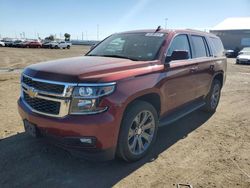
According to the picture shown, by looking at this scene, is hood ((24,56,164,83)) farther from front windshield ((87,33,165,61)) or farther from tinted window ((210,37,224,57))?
tinted window ((210,37,224,57))

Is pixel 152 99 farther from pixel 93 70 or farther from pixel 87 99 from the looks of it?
pixel 87 99

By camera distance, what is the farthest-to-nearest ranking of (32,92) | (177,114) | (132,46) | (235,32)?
1. (235,32)
2. (177,114)
3. (132,46)
4. (32,92)

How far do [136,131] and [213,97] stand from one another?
136 inches

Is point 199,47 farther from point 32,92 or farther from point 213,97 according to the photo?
point 32,92

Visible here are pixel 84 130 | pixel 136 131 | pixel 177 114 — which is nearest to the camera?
pixel 84 130

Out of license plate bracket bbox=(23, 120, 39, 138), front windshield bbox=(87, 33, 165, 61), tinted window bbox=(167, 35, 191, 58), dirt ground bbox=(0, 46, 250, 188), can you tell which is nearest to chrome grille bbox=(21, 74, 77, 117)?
license plate bracket bbox=(23, 120, 39, 138)

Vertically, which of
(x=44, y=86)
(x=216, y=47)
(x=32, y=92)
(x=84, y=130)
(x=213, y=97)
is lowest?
(x=213, y=97)

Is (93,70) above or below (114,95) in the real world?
above

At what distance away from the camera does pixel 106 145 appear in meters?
3.53

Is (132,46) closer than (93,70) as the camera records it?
No

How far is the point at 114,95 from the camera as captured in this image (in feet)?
11.5

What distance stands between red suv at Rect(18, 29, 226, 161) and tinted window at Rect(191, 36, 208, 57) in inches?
16.4

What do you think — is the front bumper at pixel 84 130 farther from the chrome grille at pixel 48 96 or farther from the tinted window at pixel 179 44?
the tinted window at pixel 179 44

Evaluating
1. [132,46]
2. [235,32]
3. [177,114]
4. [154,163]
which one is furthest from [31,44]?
[154,163]
